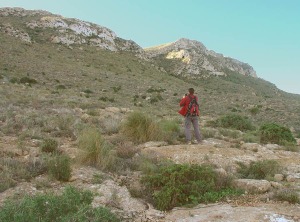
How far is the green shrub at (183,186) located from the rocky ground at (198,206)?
182 mm

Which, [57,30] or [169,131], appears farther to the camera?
[57,30]

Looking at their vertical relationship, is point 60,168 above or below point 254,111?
below

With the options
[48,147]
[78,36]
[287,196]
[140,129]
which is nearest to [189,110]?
[140,129]

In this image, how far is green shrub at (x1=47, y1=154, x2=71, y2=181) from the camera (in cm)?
627

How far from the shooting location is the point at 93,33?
56188mm

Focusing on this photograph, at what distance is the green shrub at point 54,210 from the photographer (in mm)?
4113

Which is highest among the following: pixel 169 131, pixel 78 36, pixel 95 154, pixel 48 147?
pixel 78 36

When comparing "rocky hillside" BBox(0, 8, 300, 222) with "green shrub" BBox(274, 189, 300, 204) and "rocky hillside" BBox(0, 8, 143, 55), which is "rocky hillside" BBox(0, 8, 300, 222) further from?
"rocky hillside" BBox(0, 8, 143, 55)

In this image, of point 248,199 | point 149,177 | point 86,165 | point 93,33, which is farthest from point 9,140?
point 93,33

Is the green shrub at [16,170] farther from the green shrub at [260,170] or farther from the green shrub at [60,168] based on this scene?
the green shrub at [260,170]

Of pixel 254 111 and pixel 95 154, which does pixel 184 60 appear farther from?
pixel 95 154

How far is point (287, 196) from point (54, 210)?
359 cm

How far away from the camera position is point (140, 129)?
10188 mm

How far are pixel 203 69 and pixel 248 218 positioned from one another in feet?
193
